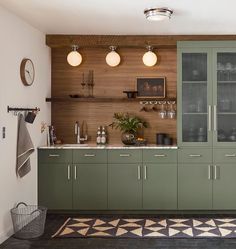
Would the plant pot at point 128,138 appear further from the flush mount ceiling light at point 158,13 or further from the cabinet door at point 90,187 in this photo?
the flush mount ceiling light at point 158,13

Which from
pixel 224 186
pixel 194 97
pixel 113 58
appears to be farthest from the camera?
pixel 113 58

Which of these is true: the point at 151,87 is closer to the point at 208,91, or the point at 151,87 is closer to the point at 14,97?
the point at 208,91

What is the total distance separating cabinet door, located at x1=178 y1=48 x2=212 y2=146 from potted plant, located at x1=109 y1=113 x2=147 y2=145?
0.58 m

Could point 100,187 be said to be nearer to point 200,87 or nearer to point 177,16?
point 200,87

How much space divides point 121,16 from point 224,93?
1.74m

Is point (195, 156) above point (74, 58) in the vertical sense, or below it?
below

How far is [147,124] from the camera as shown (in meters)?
6.06

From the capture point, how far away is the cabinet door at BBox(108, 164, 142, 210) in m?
5.56

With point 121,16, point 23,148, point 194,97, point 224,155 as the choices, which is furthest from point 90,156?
point 121,16

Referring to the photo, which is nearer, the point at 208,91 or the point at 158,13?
the point at 158,13

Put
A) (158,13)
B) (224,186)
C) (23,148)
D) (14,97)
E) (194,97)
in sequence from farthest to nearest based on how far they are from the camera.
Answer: (194,97), (224,186), (23,148), (14,97), (158,13)

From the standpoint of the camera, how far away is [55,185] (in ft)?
18.4

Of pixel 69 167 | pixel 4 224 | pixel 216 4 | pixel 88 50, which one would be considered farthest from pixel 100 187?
pixel 216 4

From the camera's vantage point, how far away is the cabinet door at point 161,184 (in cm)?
555
